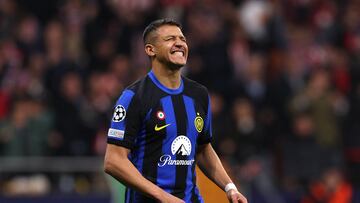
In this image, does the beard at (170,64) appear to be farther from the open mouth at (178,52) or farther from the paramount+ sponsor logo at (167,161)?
the paramount+ sponsor logo at (167,161)

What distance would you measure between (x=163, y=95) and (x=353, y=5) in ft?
33.3

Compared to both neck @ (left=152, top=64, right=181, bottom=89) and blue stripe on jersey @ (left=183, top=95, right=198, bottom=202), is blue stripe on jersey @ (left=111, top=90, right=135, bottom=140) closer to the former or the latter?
neck @ (left=152, top=64, right=181, bottom=89)

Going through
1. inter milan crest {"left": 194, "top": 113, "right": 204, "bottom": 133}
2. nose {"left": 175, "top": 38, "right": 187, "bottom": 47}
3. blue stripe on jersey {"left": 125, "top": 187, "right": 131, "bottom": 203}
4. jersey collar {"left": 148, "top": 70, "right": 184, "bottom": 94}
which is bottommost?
blue stripe on jersey {"left": 125, "top": 187, "right": 131, "bottom": 203}

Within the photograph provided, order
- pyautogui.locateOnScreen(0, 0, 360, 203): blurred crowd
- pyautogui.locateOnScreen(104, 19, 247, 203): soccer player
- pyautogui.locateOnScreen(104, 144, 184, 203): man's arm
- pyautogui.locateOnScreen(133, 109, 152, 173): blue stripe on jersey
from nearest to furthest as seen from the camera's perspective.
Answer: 1. pyautogui.locateOnScreen(104, 144, 184, 203): man's arm
2. pyautogui.locateOnScreen(104, 19, 247, 203): soccer player
3. pyautogui.locateOnScreen(133, 109, 152, 173): blue stripe on jersey
4. pyautogui.locateOnScreen(0, 0, 360, 203): blurred crowd

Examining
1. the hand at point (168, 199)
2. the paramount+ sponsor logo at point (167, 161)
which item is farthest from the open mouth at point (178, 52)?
the hand at point (168, 199)

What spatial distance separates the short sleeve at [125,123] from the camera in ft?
21.7

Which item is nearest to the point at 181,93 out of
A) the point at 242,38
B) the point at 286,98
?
the point at 286,98

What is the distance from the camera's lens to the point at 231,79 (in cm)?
1484

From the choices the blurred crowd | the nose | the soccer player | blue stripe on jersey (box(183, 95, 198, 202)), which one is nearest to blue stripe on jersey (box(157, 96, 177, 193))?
the soccer player

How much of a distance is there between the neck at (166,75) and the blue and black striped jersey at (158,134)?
0.03 metres

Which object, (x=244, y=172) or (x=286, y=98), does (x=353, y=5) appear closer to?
(x=286, y=98)

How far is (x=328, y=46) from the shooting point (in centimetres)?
1605

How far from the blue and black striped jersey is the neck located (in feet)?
0.09

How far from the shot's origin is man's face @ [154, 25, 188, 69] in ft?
22.1
